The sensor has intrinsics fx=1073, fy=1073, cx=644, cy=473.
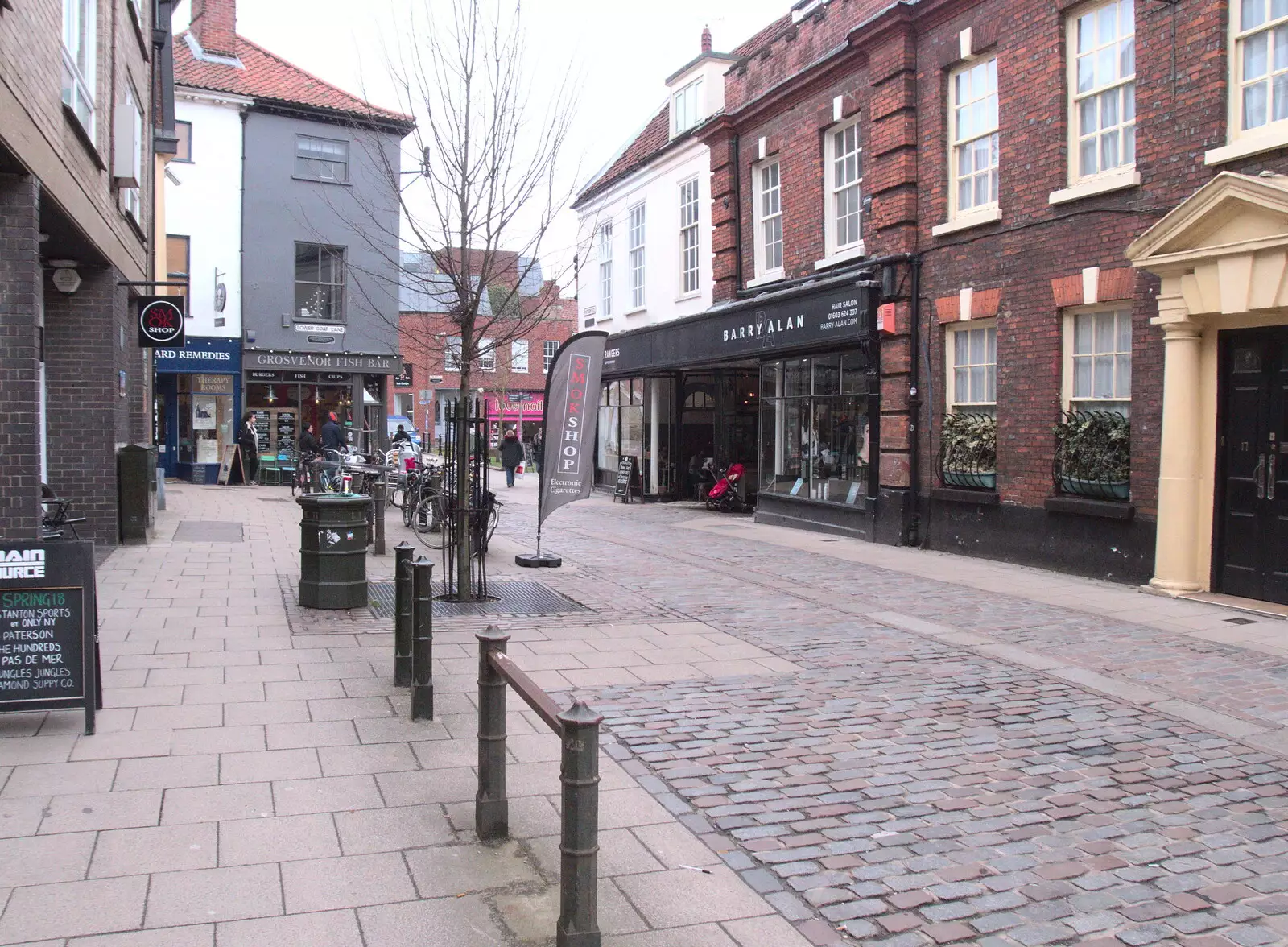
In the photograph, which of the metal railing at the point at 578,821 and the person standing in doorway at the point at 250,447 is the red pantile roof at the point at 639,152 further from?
the metal railing at the point at 578,821

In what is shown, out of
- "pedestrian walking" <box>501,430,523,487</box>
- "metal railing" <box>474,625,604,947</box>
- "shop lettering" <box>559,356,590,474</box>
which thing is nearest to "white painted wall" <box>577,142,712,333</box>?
"pedestrian walking" <box>501,430,523,487</box>

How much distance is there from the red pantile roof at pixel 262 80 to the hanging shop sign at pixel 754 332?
9290 mm

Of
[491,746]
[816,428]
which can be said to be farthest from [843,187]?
[491,746]

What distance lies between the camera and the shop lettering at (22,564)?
5.48 m

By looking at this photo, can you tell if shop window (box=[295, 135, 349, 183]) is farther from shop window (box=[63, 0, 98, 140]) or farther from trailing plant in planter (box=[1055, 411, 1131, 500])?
trailing plant in planter (box=[1055, 411, 1131, 500])

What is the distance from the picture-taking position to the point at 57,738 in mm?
5578

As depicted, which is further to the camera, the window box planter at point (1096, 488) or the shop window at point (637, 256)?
the shop window at point (637, 256)

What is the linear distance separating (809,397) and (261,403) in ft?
55.2

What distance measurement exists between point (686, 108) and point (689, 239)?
2764 mm

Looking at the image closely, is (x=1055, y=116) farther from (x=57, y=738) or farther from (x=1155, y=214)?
(x=57, y=738)

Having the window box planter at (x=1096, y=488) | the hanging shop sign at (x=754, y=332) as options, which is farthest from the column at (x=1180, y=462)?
the hanging shop sign at (x=754, y=332)

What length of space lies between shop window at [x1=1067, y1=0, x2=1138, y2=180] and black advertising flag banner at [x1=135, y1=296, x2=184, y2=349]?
12.0m

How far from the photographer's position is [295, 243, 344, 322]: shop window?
94.6 ft

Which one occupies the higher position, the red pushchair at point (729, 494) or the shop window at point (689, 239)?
the shop window at point (689, 239)
